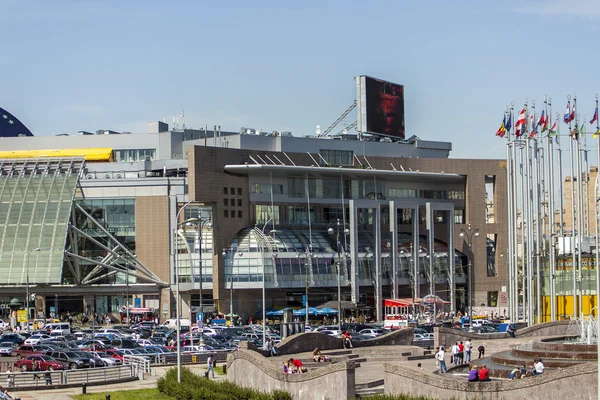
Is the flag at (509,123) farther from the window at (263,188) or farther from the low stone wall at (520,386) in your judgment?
the low stone wall at (520,386)

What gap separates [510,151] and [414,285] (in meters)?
39.0

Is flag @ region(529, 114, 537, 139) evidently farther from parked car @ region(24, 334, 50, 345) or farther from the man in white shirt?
the man in white shirt

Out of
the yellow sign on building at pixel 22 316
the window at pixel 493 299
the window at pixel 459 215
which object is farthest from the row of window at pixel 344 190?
the yellow sign on building at pixel 22 316

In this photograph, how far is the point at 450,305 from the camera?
135375mm

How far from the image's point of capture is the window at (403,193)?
147 meters

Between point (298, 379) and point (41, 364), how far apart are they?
24205mm

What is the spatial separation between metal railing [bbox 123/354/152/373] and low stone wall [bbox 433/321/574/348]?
65.0 ft

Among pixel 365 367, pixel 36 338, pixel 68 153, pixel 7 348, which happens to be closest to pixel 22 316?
pixel 36 338

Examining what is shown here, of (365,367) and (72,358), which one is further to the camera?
(72,358)

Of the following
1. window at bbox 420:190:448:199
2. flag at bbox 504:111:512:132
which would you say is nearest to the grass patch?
flag at bbox 504:111:512:132

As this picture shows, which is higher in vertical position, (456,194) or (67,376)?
(456,194)

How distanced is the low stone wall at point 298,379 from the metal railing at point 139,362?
413 inches

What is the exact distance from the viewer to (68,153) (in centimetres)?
14850

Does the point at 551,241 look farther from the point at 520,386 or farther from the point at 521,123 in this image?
the point at 520,386
